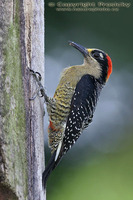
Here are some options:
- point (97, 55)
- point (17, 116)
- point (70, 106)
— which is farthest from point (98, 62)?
point (17, 116)

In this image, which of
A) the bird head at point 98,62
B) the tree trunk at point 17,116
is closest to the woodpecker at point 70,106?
the bird head at point 98,62

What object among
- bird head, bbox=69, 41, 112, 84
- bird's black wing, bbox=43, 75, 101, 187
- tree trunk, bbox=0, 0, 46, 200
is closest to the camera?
tree trunk, bbox=0, 0, 46, 200

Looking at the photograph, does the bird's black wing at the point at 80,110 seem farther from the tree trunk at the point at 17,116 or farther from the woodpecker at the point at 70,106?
the tree trunk at the point at 17,116

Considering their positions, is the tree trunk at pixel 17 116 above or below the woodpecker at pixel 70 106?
above

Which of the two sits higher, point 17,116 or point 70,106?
point 17,116

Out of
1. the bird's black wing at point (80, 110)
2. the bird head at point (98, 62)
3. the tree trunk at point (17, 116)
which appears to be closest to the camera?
the tree trunk at point (17, 116)

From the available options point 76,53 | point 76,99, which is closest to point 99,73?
point 76,99

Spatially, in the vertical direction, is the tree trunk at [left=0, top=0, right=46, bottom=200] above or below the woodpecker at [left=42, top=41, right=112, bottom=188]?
above

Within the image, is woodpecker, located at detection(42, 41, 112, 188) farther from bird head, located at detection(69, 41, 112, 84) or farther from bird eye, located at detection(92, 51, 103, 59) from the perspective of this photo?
bird eye, located at detection(92, 51, 103, 59)

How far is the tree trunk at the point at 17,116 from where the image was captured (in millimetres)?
1845

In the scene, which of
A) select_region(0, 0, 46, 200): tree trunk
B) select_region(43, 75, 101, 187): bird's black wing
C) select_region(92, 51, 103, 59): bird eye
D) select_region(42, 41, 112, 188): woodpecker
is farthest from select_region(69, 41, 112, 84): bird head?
select_region(0, 0, 46, 200): tree trunk

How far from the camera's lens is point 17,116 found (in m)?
1.98

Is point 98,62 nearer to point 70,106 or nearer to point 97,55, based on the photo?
point 97,55

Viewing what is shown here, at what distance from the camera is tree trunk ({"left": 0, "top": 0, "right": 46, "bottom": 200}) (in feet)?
6.05
